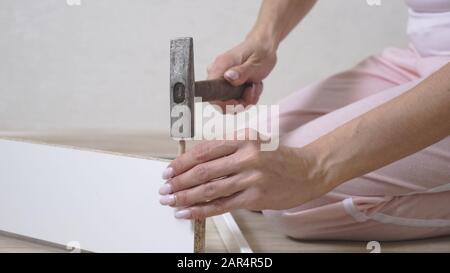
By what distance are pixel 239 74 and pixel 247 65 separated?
6 centimetres

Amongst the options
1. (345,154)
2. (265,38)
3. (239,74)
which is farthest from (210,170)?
(265,38)

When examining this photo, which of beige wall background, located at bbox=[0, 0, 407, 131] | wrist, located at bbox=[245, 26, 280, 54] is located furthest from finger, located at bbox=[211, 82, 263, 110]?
beige wall background, located at bbox=[0, 0, 407, 131]

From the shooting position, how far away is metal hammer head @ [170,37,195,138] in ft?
2.79

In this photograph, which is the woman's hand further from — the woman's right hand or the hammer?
the woman's right hand

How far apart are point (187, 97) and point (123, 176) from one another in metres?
0.26

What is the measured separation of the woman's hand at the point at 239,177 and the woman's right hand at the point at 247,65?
1.37ft

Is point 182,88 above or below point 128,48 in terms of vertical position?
below

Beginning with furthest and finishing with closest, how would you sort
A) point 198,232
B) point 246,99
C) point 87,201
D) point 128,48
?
point 128,48
point 246,99
point 87,201
point 198,232

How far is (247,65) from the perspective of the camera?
1.26 m

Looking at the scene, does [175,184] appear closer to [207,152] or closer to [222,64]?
[207,152]

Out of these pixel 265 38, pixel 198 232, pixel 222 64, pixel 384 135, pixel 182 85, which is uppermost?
pixel 265 38

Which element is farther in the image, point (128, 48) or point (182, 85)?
point (128, 48)

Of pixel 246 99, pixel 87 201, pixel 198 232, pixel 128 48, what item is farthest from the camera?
pixel 128 48

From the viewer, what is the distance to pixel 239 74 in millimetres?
1208
